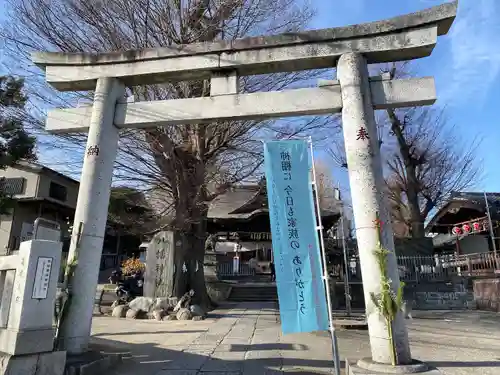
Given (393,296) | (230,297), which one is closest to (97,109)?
(393,296)

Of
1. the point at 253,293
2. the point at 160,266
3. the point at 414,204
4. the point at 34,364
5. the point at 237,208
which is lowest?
the point at 34,364

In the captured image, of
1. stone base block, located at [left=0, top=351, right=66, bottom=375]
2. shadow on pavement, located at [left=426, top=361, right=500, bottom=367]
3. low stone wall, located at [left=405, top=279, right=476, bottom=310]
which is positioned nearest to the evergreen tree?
stone base block, located at [left=0, top=351, right=66, bottom=375]

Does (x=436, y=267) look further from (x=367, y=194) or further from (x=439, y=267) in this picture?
(x=367, y=194)

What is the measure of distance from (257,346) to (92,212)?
4205 mm

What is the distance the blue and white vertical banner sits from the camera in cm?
514

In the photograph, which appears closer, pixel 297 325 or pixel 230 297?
pixel 297 325

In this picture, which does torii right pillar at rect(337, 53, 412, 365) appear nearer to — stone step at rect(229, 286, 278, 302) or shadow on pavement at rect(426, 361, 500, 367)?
shadow on pavement at rect(426, 361, 500, 367)

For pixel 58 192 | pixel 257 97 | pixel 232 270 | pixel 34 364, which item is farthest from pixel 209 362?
pixel 58 192

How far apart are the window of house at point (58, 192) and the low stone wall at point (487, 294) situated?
947 inches

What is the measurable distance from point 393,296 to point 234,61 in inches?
187

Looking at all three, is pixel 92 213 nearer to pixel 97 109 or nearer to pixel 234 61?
pixel 97 109

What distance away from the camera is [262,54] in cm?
657

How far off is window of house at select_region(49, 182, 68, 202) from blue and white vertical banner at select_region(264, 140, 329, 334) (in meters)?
21.5

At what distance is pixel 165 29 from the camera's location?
11102 mm
